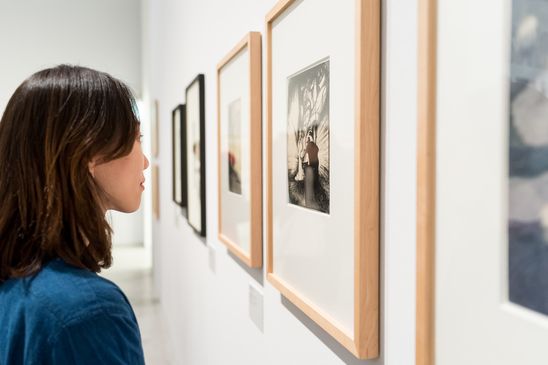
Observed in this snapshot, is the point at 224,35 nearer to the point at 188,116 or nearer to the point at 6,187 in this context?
the point at 188,116

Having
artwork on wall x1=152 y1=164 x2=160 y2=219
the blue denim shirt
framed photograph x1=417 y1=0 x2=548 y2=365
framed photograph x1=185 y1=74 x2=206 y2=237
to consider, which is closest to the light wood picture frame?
framed photograph x1=417 y1=0 x2=548 y2=365

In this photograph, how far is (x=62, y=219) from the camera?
0.83m

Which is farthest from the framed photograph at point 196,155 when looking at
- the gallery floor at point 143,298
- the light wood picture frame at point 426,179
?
the light wood picture frame at point 426,179

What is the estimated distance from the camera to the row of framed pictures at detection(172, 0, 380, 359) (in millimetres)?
738

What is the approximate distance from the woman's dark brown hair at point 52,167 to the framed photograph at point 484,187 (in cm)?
54

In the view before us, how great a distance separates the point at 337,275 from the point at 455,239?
1.07 ft

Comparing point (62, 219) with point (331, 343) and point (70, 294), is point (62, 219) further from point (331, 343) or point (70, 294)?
point (331, 343)

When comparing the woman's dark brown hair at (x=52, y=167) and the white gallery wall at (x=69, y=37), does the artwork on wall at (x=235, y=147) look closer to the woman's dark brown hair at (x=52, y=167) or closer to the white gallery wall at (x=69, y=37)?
the woman's dark brown hair at (x=52, y=167)

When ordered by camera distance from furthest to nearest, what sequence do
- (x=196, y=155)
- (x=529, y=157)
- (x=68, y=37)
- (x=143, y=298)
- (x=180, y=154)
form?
1. (x=68, y=37)
2. (x=143, y=298)
3. (x=180, y=154)
4. (x=196, y=155)
5. (x=529, y=157)

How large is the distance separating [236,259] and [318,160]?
865 mm

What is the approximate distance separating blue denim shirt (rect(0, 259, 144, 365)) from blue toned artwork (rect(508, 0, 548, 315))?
555 millimetres

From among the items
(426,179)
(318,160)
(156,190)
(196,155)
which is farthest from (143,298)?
(426,179)

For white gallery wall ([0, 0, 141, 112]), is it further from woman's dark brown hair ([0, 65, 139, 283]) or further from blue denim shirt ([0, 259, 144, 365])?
blue denim shirt ([0, 259, 144, 365])

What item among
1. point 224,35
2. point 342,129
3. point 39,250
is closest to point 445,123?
point 342,129
